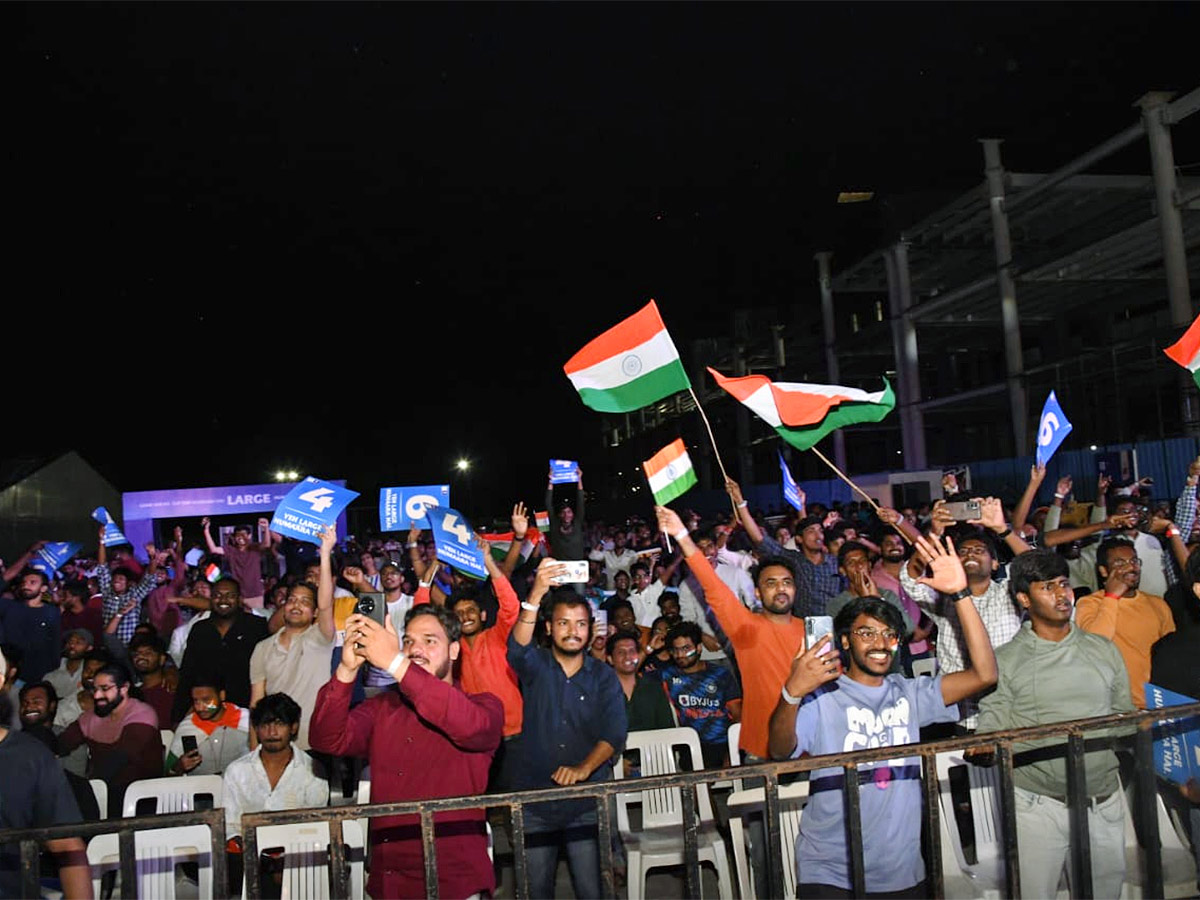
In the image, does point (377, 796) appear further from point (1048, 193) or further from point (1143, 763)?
point (1048, 193)

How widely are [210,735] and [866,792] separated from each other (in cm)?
449

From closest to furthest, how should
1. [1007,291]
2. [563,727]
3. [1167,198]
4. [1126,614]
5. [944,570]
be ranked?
[944,570]
[563,727]
[1126,614]
[1167,198]
[1007,291]

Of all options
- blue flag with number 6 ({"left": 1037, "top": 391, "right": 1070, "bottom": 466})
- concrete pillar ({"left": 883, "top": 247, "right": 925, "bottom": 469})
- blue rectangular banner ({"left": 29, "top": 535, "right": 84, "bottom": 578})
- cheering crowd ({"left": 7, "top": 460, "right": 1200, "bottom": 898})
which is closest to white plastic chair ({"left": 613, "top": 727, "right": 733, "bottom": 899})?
cheering crowd ({"left": 7, "top": 460, "right": 1200, "bottom": 898})

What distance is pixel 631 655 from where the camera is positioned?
652 centimetres

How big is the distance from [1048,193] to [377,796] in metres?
23.9

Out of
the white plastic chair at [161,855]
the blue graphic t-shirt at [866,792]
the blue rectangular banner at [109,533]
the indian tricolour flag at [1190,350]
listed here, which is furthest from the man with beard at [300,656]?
the blue rectangular banner at [109,533]

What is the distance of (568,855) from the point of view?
4.45m

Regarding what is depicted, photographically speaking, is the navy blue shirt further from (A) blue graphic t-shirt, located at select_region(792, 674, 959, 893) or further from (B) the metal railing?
(B) the metal railing

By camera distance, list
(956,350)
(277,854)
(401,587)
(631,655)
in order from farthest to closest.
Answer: (956,350) < (401,587) < (631,655) < (277,854)

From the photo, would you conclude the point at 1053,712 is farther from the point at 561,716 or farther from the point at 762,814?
the point at 561,716

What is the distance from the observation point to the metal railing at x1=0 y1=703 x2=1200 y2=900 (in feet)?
9.18

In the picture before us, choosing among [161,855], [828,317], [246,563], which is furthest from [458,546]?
[828,317]

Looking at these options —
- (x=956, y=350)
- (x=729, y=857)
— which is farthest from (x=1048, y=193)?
(x=729, y=857)

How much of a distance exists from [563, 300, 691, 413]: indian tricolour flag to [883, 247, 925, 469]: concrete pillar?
80.3 ft
